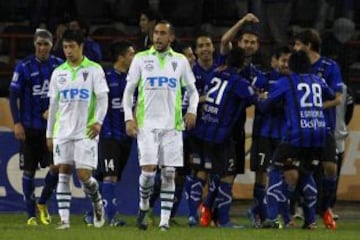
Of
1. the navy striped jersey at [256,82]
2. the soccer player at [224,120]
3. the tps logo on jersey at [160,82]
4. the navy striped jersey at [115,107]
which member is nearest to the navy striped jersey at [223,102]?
the soccer player at [224,120]

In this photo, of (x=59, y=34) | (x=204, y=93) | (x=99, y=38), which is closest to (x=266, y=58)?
(x=99, y=38)

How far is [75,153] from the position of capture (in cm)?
1942

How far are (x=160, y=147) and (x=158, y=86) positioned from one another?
0.73 m

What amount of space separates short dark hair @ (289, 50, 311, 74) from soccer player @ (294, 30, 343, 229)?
573mm

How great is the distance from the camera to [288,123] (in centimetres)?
1984

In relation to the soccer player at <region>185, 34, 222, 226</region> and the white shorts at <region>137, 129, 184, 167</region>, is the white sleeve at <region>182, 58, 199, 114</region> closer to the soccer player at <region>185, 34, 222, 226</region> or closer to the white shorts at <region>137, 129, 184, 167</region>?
the white shorts at <region>137, 129, 184, 167</region>

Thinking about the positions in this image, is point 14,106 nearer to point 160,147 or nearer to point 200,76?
point 200,76

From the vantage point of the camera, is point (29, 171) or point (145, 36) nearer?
point (29, 171)

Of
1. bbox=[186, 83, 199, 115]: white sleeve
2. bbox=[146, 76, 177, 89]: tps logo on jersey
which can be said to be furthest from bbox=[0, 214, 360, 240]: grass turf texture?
bbox=[146, 76, 177, 89]: tps logo on jersey

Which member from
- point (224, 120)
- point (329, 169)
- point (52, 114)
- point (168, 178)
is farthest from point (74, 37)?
point (329, 169)

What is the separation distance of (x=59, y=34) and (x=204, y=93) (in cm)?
353

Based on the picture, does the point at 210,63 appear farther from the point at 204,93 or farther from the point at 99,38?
the point at 99,38

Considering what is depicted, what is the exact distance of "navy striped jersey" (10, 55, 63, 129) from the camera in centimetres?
2136

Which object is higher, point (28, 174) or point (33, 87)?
point (33, 87)
